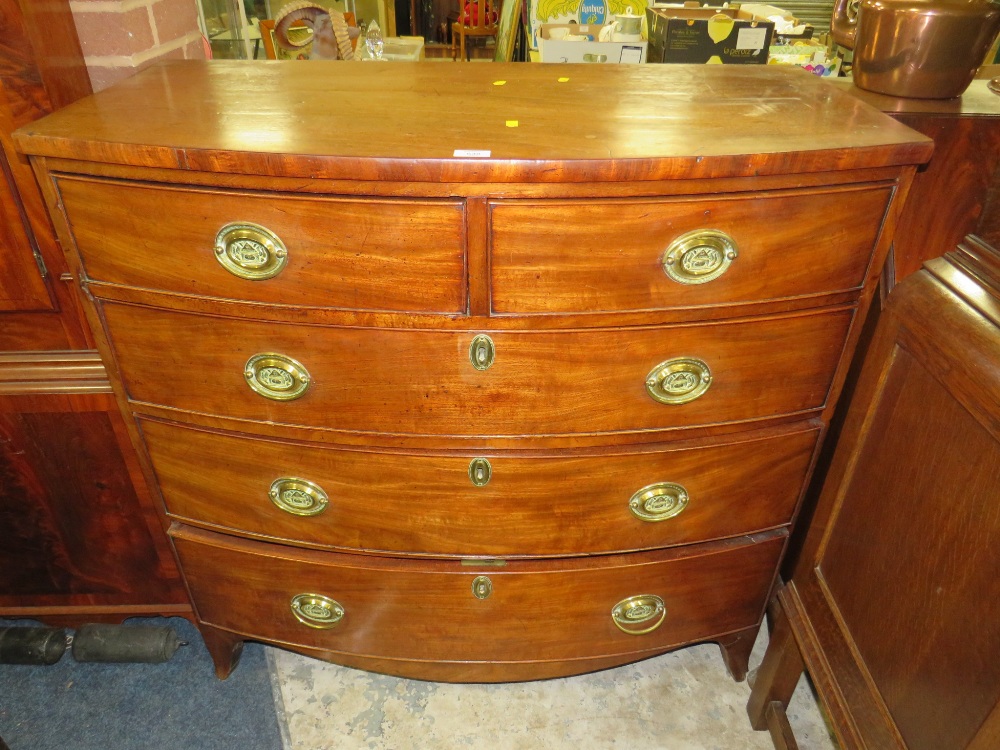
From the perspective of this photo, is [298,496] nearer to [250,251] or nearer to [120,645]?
[250,251]

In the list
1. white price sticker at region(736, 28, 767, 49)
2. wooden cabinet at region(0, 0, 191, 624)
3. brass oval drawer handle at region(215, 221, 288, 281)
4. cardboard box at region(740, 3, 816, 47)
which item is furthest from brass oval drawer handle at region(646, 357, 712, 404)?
cardboard box at region(740, 3, 816, 47)

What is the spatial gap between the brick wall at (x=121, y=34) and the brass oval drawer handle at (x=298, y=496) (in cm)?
69

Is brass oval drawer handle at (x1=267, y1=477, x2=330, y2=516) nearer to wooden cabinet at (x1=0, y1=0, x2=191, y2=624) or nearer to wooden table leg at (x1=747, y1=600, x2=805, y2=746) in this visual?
wooden cabinet at (x1=0, y1=0, x2=191, y2=624)

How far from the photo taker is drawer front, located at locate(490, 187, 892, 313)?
84 centimetres

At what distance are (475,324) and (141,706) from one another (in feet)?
3.58

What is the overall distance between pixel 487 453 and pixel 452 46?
566 cm

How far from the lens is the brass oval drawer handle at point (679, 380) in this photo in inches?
38.3

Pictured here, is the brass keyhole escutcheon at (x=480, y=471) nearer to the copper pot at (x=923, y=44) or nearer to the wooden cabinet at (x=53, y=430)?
the wooden cabinet at (x=53, y=430)

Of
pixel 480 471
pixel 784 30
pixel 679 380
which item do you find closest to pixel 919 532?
pixel 679 380

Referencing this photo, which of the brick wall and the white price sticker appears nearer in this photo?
the brick wall

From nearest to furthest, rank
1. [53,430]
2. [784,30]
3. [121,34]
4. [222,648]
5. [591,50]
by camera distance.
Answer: [121,34], [53,430], [222,648], [591,50], [784,30]

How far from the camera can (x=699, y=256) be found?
886 mm

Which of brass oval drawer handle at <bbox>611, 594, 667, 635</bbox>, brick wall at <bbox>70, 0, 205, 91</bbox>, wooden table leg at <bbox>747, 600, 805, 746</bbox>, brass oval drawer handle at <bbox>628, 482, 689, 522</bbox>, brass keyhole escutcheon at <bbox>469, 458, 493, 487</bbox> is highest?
brick wall at <bbox>70, 0, 205, 91</bbox>

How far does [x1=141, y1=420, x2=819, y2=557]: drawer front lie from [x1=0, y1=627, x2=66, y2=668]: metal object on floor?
0.53 meters
